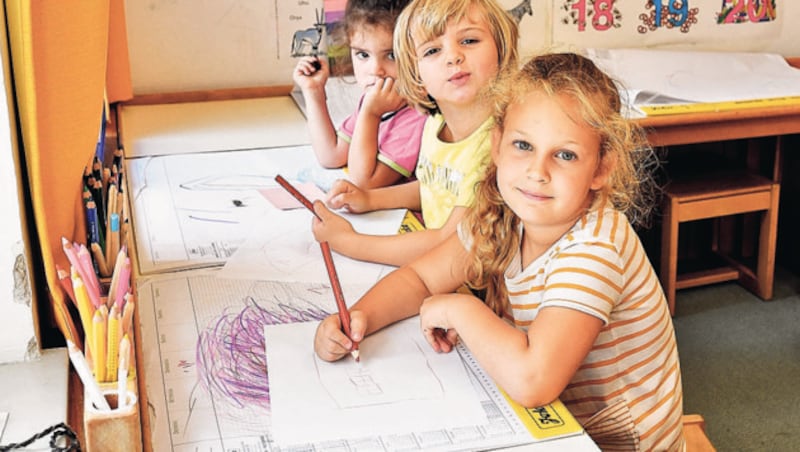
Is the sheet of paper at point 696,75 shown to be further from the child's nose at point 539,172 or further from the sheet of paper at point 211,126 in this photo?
the child's nose at point 539,172

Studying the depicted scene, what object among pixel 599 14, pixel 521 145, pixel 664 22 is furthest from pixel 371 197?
pixel 664 22

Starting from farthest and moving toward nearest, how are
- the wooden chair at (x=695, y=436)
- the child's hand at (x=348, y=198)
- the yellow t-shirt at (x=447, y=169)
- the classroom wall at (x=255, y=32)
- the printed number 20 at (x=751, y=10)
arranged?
the printed number 20 at (x=751, y=10)
the classroom wall at (x=255, y=32)
the child's hand at (x=348, y=198)
the yellow t-shirt at (x=447, y=169)
the wooden chair at (x=695, y=436)

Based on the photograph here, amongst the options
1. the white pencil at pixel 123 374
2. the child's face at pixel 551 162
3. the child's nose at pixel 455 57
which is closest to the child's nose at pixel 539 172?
the child's face at pixel 551 162

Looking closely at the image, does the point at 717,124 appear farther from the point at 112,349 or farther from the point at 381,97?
the point at 112,349

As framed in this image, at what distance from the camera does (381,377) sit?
3.19 ft

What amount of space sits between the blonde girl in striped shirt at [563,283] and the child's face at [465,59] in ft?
0.77

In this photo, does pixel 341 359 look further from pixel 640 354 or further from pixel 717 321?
pixel 717 321

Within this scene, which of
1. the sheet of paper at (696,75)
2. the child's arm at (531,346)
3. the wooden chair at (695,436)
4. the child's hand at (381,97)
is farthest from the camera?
the sheet of paper at (696,75)

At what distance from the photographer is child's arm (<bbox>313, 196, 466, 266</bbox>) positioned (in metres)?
1.30

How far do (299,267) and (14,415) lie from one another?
0.51 m

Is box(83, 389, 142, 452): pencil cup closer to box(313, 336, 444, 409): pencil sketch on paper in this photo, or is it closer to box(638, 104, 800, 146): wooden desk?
box(313, 336, 444, 409): pencil sketch on paper

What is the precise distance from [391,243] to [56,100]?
0.55 metres

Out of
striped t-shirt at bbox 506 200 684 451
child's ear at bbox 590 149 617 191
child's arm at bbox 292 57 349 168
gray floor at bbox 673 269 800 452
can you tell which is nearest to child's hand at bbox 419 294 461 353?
striped t-shirt at bbox 506 200 684 451

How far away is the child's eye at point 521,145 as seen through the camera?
1035 mm
